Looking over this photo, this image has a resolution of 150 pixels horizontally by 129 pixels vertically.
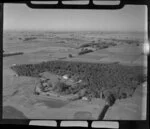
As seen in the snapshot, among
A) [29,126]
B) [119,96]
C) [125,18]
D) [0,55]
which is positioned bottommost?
[29,126]

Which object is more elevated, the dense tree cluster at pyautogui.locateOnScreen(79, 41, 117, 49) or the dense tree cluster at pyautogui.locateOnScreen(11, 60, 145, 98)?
the dense tree cluster at pyautogui.locateOnScreen(79, 41, 117, 49)

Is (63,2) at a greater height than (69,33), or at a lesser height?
greater

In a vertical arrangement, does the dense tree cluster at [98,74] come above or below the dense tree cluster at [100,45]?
below

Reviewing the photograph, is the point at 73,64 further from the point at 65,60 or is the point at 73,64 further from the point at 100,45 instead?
the point at 100,45

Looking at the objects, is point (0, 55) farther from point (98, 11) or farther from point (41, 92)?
point (98, 11)

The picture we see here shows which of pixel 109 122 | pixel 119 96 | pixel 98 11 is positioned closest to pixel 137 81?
pixel 119 96
